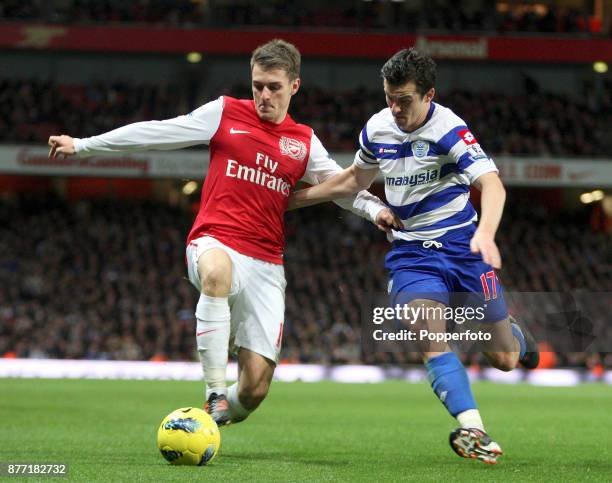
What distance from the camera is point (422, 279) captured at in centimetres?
650

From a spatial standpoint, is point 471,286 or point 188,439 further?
point 471,286

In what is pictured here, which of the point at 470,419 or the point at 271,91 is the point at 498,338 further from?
the point at 271,91

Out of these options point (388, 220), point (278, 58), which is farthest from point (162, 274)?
point (388, 220)

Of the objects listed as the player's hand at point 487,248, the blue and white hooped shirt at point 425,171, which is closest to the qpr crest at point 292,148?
the blue and white hooped shirt at point 425,171

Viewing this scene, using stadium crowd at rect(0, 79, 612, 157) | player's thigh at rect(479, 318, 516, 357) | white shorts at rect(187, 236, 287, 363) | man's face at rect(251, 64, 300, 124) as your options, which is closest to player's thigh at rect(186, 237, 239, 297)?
white shorts at rect(187, 236, 287, 363)

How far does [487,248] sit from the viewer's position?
5281mm

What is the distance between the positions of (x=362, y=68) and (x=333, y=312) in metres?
9.22

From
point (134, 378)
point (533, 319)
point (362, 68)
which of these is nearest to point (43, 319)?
point (134, 378)

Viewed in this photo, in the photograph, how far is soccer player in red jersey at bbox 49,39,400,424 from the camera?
6809 mm

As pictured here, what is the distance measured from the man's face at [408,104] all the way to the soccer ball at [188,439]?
2.09 metres

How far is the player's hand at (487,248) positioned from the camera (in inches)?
205

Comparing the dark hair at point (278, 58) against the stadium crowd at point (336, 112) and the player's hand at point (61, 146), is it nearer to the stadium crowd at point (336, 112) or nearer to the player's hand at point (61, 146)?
the player's hand at point (61, 146)

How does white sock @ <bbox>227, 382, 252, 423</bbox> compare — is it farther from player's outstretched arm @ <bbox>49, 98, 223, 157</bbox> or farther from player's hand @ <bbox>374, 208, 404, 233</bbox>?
player's outstretched arm @ <bbox>49, 98, 223, 157</bbox>

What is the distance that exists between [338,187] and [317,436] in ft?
9.52
